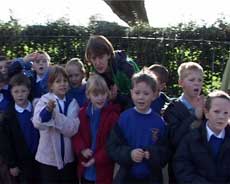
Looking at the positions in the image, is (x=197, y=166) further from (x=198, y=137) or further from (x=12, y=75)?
(x=12, y=75)

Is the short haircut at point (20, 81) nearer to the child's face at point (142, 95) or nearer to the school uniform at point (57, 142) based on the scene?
the school uniform at point (57, 142)

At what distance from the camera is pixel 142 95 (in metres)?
4.48

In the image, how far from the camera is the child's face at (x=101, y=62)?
4.95 meters

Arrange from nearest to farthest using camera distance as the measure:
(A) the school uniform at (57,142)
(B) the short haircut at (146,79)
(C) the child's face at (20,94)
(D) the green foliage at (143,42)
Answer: (B) the short haircut at (146,79)
(A) the school uniform at (57,142)
(C) the child's face at (20,94)
(D) the green foliage at (143,42)

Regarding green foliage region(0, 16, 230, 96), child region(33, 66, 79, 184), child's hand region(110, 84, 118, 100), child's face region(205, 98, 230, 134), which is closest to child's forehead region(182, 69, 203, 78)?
child's face region(205, 98, 230, 134)

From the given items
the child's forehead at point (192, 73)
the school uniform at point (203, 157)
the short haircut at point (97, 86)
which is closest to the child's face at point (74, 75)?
the short haircut at point (97, 86)

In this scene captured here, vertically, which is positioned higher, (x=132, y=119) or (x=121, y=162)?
(x=132, y=119)

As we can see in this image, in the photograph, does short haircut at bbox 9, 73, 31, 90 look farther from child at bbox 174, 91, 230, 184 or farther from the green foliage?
the green foliage

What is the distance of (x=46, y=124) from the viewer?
4762mm

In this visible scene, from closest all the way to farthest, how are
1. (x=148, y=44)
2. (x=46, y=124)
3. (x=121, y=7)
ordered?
1. (x=46, y=124)
2. (x=148, y=44)
3. (x=121, y=7)

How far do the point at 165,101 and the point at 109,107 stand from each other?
1.92 feet

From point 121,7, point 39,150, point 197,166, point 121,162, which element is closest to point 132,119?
point 121,162

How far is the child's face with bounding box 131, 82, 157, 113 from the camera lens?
447 centimetres

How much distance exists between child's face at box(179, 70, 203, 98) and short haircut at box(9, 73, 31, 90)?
149cm
